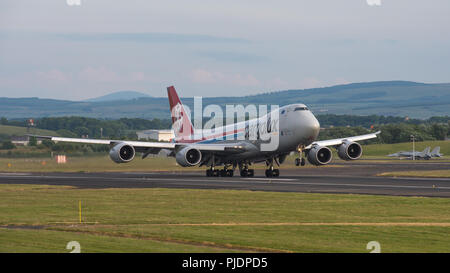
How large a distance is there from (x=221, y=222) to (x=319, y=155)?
36873 millimetres

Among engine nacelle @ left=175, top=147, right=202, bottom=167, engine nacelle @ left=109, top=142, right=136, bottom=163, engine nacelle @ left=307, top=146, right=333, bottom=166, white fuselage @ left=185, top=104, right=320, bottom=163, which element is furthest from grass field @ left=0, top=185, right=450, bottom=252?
engine nacelle @ left=307, top=146, right=333, bottom=166

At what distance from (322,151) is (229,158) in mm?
8639

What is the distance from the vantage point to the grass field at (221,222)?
927 inches

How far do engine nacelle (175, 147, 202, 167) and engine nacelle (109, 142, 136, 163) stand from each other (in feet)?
14.6

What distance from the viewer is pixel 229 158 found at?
6744 cm

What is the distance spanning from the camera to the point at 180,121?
77.3 metres

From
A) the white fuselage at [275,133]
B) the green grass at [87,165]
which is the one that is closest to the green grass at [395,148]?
the green grass at [87,165]

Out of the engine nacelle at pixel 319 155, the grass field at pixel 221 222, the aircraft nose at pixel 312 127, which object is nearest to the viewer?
the grass field at pixel 221 222

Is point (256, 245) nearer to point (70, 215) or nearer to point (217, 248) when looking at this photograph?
point (217, 248)

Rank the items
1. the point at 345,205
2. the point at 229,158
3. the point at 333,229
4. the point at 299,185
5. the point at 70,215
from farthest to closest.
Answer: the point at 229,158
the point at 299,185
the point at 345,205
the point at 70,215
the point at 333,229

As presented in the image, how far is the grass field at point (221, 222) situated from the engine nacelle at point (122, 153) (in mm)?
18261

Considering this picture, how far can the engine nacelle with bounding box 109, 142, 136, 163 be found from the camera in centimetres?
6475

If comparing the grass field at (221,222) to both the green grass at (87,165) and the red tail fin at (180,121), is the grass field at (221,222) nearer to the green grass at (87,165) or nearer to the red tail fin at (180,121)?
the red tail fin at (180,121)
